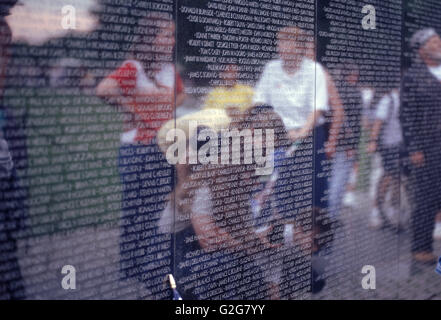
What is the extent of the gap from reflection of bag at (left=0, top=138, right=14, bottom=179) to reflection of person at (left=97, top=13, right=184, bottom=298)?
0.68 meters

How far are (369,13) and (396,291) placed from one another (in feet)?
9.81

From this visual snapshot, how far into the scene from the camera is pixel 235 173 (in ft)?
14.0

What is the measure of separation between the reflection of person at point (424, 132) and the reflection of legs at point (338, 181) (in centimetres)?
117

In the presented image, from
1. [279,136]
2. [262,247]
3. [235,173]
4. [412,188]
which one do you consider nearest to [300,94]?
[279,136]

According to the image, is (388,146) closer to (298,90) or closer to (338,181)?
(338,181)

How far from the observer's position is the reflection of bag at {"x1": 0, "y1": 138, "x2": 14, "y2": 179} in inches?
118

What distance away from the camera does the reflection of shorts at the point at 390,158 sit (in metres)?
5.86

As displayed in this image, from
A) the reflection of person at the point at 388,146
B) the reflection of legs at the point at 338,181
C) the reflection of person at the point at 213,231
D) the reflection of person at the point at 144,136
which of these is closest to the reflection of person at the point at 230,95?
the reflection of person at the point at 213,231

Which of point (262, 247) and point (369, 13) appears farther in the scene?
point (369, 13)

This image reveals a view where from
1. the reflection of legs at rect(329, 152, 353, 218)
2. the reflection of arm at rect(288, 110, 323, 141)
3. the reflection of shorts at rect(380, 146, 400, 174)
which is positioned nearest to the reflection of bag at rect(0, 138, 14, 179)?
the reflection of arm at rect(288, 110, 323, 141)

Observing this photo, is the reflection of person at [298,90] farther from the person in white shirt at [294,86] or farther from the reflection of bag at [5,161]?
the reflection of bag at [5,161]

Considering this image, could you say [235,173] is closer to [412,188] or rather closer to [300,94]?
[300,94]

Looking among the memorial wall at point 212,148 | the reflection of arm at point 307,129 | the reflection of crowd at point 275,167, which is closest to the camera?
the memorial wall at point 212,148

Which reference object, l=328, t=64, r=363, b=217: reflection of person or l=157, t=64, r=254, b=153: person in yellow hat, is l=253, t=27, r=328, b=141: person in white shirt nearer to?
l=157, t=64, r=254, b=153: person in yellow hat
